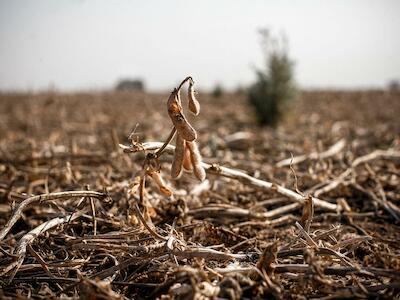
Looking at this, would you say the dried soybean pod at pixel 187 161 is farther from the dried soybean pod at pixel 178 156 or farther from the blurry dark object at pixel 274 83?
the blurry dark object at pixel 274 83

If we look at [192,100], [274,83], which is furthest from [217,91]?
[192,100]

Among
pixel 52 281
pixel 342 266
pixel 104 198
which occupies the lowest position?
pixel 52 281

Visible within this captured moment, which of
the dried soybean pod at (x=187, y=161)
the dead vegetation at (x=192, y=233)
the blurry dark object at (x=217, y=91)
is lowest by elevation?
the dead vegetation at (x=192, y=233)

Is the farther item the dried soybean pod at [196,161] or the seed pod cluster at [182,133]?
the dried soybean pod at [196,161]

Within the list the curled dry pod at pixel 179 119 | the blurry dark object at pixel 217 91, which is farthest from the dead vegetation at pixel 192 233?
the blurry dark object at pixel 217 91

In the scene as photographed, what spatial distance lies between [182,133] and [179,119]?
54mm

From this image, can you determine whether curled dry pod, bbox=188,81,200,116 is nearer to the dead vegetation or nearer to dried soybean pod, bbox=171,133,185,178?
the dead vegetation

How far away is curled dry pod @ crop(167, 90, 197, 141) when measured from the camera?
4.86 ft

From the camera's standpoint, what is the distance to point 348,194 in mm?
2963

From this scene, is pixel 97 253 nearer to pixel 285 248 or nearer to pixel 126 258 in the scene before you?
pixel 126 258

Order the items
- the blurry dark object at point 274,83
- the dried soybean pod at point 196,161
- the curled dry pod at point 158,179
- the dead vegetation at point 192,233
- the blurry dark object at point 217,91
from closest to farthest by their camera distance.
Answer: the dead vegetation at point 192,233 < the dried soybean pod at point 196,161 < the curled dry pod at point 158,179 < the blurry dark object at point 274,83 < the blurry dark object at point 217,91

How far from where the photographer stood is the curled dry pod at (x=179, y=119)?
148cm

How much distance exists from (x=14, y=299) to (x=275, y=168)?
2468mm

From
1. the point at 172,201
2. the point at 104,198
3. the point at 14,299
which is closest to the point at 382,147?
the point at 172,201
